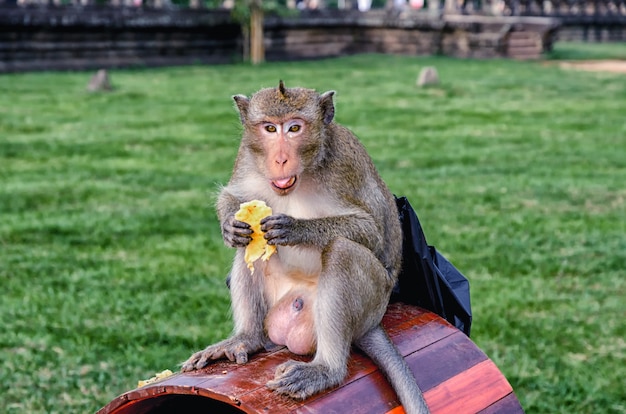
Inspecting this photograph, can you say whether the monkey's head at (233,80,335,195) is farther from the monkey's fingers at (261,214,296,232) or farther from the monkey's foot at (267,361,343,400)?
the monkey's foot at (267,361,343,400)

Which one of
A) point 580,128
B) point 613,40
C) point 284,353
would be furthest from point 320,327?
point 613,40

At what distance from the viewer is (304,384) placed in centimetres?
314

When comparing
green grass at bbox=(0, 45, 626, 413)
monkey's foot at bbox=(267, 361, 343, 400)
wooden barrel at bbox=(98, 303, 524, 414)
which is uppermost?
monkey's foot at bbox=(267, 361, 343, 400)

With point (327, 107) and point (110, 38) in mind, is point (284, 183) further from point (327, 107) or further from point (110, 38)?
point (110, 38)

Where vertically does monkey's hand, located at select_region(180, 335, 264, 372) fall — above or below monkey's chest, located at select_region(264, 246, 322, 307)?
below

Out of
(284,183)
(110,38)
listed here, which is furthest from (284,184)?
(110,38)

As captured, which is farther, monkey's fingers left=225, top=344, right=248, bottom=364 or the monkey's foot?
monkey's fingers left=225, top=344, right=248, bottom=364

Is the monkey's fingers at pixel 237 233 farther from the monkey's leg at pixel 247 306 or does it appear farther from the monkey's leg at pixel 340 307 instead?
the monkey's leg at pixel 340 307

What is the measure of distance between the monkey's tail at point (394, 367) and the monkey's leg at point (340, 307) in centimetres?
5

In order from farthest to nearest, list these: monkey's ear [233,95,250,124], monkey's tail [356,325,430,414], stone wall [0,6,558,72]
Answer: stone wall [0,6,558,72] < monkey's ear [233,95,250,124] < monkey's tail [356,325,430,414]

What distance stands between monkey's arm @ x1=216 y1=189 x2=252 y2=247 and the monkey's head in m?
0.18

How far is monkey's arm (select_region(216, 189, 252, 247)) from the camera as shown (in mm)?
3465

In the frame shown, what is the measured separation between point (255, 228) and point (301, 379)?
0.60 meters

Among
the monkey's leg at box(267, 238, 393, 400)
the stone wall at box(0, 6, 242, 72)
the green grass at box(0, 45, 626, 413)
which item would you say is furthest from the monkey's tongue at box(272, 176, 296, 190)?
the stone wall at box(0, 6, 242, 72)
